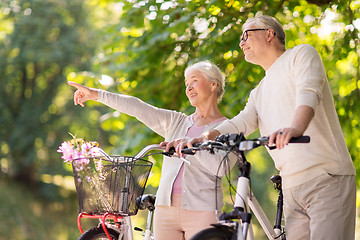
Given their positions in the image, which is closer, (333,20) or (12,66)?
(333,20)

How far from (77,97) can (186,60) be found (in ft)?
10.3

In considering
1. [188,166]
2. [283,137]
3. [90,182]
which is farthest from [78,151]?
[283,137]

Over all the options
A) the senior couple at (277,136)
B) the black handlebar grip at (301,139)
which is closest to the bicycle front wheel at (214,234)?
the senior couple at (277,136)

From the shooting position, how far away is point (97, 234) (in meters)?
2.89

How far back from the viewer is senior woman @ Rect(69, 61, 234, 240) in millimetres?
2910

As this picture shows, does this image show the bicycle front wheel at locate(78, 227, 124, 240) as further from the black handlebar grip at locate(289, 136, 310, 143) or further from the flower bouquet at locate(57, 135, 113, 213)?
the black handlebar grip at locate(289, 136, 310, 143)

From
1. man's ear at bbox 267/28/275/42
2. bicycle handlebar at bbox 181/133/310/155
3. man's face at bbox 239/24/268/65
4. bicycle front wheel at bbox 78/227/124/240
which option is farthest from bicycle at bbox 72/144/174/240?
man's ear at bbox 267/28/275/42

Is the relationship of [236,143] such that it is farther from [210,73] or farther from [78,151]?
[210,73]

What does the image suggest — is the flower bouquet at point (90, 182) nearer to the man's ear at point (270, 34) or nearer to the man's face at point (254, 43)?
the man's face at point (254, 43)

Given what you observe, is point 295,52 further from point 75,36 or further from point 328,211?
point 75,36

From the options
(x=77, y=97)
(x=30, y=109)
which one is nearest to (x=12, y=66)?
(x=30, y=109)

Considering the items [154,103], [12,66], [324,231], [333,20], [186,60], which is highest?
[12,66]

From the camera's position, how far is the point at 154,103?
6.16m

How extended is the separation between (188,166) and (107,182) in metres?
0.53
